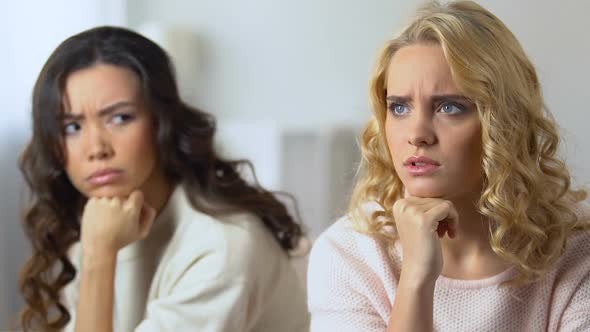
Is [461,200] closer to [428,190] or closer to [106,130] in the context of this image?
[428,190]

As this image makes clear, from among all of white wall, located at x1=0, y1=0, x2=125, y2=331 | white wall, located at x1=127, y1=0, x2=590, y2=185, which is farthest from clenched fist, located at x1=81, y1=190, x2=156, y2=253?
white wall, located at x1=127, y1=0, x2=590, y2=185

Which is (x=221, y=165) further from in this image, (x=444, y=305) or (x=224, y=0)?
(x=224, y=0)

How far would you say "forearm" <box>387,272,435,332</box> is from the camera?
102 centimetres

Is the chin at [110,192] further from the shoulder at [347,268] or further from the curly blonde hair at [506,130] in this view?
the curly blonde hair at [506,130]

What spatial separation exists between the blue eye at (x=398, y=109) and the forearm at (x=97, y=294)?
1.83 feet

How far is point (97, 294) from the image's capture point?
136 cm

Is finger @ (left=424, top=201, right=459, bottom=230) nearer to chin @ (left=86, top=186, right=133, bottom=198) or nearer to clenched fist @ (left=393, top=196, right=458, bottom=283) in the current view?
clenched fist @ (left=393, top=196, right=458, bottom=283)

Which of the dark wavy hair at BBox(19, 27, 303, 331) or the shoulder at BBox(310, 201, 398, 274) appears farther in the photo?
the dark wavy hair at BBox(19, 27, 303, 331)

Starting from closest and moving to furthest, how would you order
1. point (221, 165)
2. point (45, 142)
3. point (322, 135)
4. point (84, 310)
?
point (84, 310), point (45, 142), point (221, 165), point (322, 135)

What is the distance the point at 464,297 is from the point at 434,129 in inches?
9.3

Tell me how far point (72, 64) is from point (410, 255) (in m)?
0.68

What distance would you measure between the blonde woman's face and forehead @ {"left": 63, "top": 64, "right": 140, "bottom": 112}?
536mm

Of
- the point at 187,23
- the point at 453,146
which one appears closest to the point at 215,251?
the point at 453,146

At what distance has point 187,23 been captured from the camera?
101 inches
